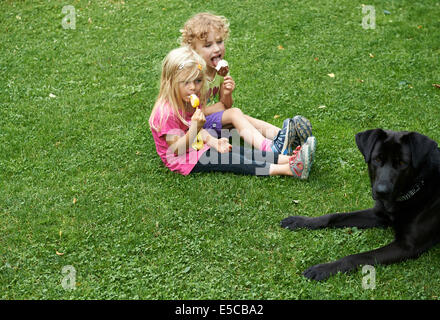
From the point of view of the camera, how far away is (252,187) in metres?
5.13

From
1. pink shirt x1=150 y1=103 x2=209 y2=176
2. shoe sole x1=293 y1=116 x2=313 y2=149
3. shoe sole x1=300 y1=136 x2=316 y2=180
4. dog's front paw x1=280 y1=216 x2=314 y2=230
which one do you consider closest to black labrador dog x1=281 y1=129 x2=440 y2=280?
dog's front paw x1=280 y1=216 x2=314 y2=230

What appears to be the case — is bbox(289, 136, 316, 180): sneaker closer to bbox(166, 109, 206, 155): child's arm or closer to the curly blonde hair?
bbox(166, 109, 206, 155): child's arm

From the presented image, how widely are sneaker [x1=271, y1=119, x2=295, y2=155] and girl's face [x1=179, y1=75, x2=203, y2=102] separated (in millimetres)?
993

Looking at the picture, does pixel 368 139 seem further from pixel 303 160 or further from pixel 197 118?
pixel 197 118

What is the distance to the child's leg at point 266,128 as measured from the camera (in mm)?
5805

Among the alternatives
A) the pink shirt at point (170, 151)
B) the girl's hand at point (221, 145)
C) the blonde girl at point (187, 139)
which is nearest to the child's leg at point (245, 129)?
the blonde girl at point (187, 139)

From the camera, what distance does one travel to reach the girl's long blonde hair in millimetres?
5293

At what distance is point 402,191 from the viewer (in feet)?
13.4

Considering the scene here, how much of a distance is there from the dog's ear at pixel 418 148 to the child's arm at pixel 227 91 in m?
2.30

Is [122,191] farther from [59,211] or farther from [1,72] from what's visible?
[1,72]

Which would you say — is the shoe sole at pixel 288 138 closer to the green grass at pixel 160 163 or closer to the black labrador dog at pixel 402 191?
the green grass at pixel 160 163

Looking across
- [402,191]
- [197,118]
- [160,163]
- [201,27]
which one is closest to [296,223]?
[402,191]

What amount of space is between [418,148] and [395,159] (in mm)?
188

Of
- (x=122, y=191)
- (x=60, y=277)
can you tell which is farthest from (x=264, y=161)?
(x=60, y=277)
